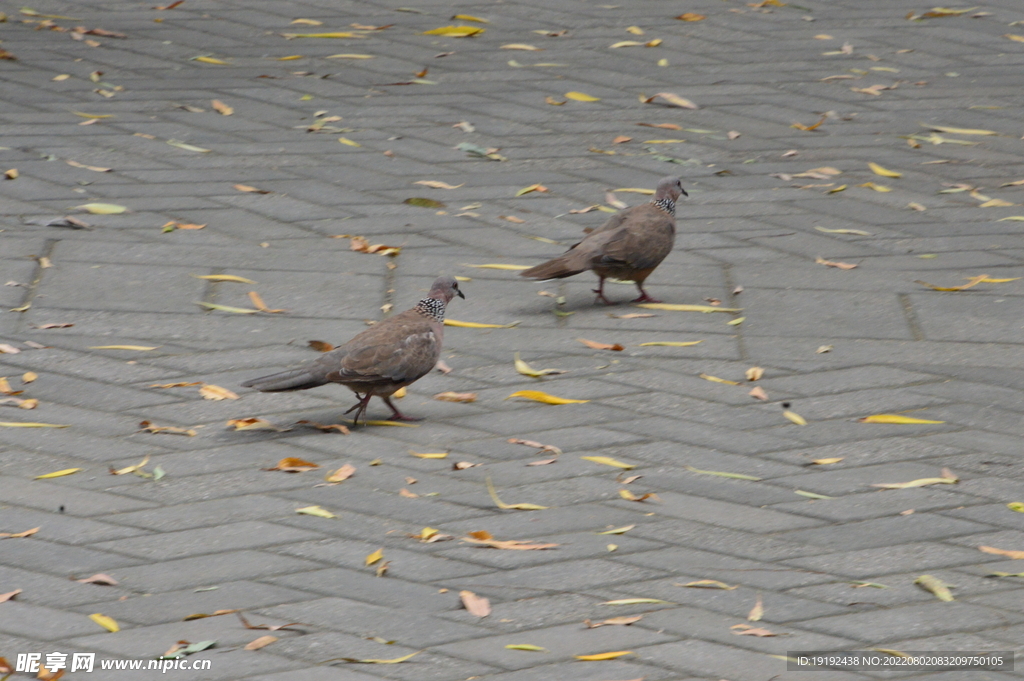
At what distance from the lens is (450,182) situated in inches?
256

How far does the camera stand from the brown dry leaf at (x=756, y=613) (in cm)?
304

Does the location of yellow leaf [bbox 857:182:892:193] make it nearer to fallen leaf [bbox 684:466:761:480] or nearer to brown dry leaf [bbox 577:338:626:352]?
brown dry leaf [bbox 577:338:626:352]

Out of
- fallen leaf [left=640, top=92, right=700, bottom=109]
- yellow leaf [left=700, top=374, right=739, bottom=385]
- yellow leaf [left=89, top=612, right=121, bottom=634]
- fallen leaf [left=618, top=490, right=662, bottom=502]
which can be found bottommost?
fallen leaf [left=640, top=92, right=700, bottom=109]

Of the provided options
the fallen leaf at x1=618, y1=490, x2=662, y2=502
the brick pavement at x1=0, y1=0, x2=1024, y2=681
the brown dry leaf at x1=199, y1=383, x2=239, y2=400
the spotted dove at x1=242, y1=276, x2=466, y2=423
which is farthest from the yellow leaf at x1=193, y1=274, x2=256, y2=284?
the fallen leaf at x1=618, y1=490, x2=662, y2=502

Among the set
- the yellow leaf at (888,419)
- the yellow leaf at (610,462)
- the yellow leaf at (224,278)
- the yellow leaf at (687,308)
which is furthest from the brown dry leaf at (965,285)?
the yellow leaf at (224,278)

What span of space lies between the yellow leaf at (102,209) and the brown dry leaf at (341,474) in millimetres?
2637

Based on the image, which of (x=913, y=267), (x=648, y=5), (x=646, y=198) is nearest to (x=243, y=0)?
(x=648, y=5)

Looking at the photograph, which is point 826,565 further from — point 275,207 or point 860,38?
point 860,38

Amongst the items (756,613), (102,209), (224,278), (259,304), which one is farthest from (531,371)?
(102,209)

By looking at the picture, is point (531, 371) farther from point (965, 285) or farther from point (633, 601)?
point (965, 285)

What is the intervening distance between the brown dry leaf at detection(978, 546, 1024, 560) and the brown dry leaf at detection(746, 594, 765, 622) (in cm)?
71

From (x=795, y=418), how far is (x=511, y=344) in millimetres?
1111

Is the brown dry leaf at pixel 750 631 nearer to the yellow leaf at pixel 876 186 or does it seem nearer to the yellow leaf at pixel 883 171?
the yellow leaf at pixel 876 186

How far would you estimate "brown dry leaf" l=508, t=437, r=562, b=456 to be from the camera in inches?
156
